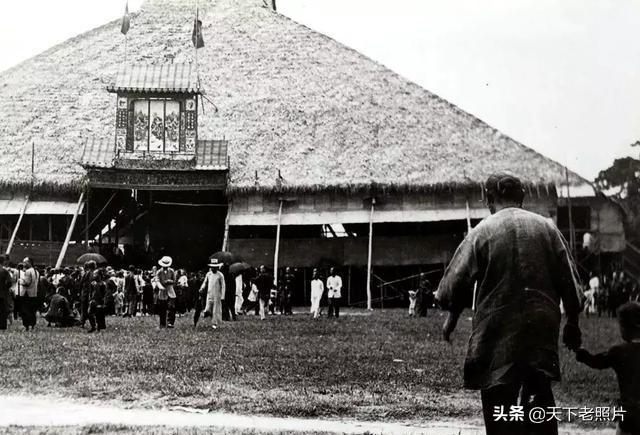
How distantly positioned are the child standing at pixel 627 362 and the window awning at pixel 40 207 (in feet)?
92.6

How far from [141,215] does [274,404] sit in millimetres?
26931

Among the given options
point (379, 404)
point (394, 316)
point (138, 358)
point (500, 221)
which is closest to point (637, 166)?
point (379, 404)

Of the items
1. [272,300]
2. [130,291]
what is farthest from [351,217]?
[130,291]

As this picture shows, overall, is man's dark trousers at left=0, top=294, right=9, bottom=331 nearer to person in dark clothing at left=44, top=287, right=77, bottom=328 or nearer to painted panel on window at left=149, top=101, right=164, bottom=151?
person in dark clothing at left=44, top=287, right=77, bottom=328

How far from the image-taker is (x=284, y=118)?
115 feet

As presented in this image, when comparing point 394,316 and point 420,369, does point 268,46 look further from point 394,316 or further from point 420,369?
point 420,369

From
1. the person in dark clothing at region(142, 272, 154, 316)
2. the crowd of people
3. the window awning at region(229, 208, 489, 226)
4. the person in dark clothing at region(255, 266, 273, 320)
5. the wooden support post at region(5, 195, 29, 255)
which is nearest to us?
the crowd of people

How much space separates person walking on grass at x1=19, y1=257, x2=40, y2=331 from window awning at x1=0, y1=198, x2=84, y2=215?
12461 mm

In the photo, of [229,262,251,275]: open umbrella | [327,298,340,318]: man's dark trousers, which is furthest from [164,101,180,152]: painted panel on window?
[327,298,340,318]: man's dark trousers

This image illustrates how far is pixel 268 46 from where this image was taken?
4106 centimetres

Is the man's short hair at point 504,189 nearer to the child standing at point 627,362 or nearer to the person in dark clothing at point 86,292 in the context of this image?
the child standing at point 627,362

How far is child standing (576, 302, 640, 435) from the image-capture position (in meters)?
5.88

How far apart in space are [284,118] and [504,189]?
29.5 metres

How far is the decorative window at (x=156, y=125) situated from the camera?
31.4 metres
